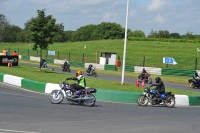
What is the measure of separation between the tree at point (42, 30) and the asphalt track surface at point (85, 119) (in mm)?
18571

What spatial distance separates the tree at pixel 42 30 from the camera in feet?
118

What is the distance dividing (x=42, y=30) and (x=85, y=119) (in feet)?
79.0

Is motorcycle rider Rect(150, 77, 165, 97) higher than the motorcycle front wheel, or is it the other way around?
motorcycle rider Rect(150, 77, 165, 97)

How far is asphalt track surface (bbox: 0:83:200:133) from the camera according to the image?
11.2 metres

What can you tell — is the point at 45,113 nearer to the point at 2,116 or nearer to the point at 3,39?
the point at 2,116

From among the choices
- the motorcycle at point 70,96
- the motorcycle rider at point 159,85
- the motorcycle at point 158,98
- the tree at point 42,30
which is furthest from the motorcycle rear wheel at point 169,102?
the tree at point 42,30

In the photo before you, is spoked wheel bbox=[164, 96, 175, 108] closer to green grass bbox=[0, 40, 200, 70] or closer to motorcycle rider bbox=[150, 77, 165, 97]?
motorcycle rider bbox=[150, 77, 165, 97]

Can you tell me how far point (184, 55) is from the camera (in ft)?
217

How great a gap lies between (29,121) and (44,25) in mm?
25294

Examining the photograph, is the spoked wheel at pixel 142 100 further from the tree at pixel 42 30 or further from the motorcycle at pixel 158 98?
the tree at pixel 42 30

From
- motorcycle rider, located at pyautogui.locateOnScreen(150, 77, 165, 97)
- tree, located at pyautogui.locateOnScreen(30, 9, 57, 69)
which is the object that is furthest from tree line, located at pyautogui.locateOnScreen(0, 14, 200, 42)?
motorcycle rider, located at pyautogui.locateOnScreen(150, 77, 165, 97)

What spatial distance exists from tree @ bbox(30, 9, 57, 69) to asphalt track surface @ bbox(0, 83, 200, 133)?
731 inches

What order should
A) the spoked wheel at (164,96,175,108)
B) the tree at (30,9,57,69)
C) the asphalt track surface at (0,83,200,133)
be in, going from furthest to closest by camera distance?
the tree at (30,9,57,69)
the spoked wheel at (164,96,175,108)
the asphalt track surface at (0,83,200,133)

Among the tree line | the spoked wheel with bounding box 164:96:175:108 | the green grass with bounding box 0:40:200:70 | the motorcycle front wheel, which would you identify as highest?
the tree line
